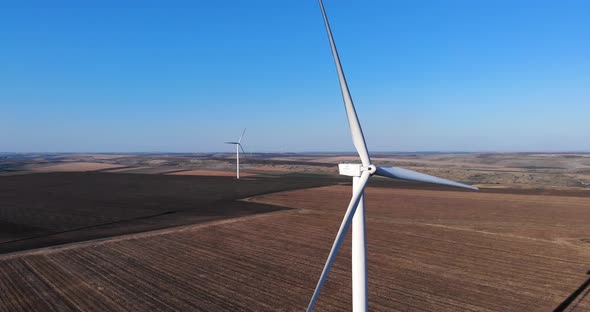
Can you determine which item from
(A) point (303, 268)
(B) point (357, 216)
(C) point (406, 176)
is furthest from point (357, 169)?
(A) point (303, 268)

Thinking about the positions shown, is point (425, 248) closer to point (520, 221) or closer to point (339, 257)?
point (339, 257)

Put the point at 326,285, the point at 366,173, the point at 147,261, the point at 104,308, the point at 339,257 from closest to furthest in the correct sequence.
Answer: the point at 366,173
the point at 104,308
the point at 326,285
the point at 147,261
the point at 339,257

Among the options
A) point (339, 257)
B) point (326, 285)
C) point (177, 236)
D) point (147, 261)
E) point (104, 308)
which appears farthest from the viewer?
point (177, 236)

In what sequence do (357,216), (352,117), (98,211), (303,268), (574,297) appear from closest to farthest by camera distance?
(357,216) < (352,117) < (574,297) < (303,268) < (98,211)

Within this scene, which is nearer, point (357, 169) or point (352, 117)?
point (357, 169)

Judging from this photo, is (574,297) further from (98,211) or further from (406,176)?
(98,211)

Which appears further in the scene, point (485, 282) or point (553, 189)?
point (553, 189)

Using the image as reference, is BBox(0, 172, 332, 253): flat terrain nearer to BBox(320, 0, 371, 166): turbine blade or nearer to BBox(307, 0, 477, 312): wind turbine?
BBox(320, 0, 371, 166): turbine blade

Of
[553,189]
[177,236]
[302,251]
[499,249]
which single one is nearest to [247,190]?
[177,236]

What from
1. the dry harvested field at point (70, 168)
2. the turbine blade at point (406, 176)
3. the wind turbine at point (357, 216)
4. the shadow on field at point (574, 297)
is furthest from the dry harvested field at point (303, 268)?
the dry harvested field at point (70, 168)
